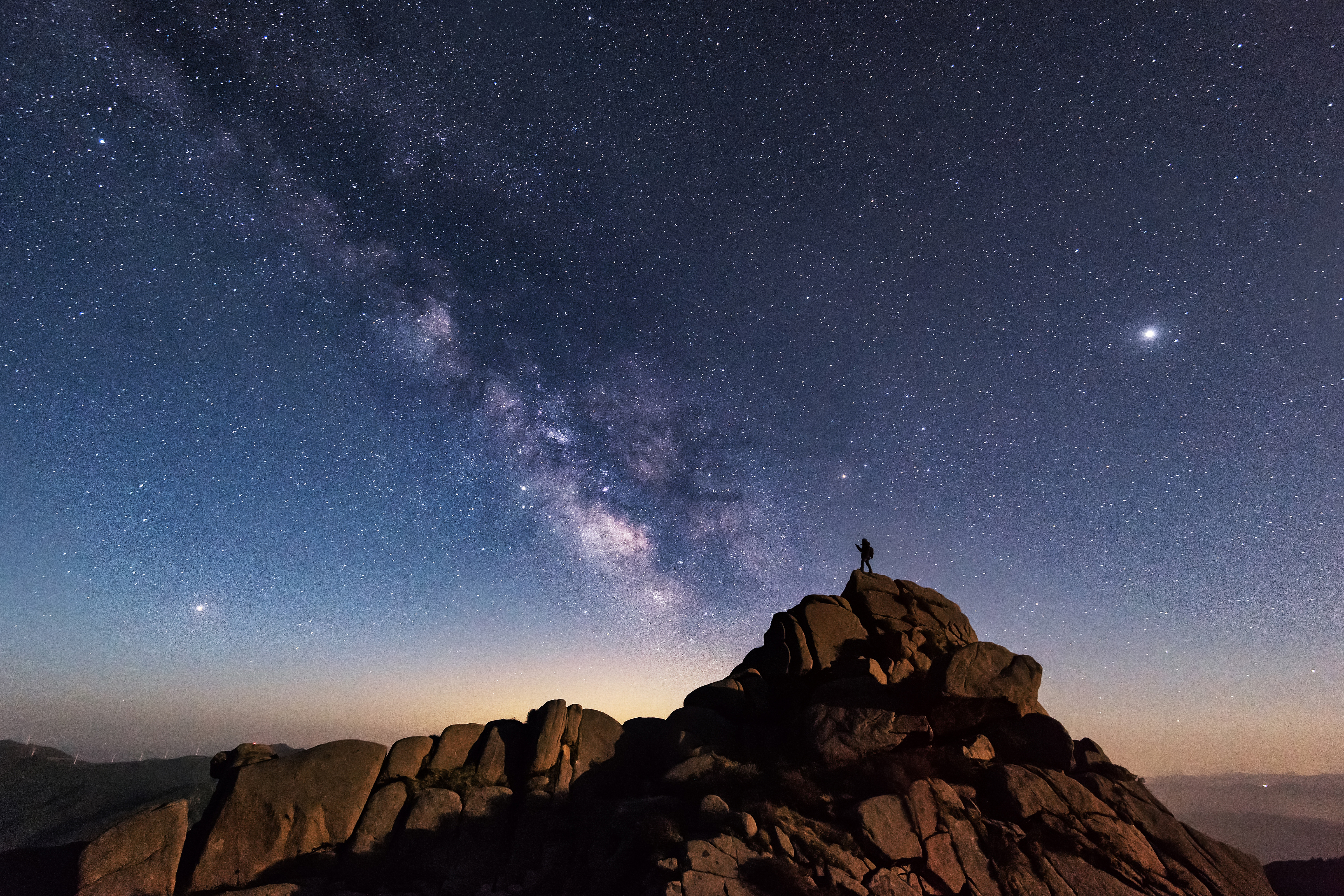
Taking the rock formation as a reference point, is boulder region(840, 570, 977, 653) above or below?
above

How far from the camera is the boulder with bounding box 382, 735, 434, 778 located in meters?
29.2

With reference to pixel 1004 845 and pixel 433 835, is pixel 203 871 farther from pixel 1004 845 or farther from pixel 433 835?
pixel 1004 845

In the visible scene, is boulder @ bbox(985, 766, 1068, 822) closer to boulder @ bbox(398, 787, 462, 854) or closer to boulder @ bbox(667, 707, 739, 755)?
boulder @ bbox(667, 707, 739, 755)

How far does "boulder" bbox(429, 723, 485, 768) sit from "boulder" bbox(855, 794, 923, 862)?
20186mm

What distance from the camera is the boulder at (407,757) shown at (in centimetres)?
2920

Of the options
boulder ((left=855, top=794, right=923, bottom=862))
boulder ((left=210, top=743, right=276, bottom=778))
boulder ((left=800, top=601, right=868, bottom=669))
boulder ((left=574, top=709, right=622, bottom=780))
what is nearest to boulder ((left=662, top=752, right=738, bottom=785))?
boulder ((left=574, top=709, right=622, bottom=780))

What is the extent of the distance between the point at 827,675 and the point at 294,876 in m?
27.7

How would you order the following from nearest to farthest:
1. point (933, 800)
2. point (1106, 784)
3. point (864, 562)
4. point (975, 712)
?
1. point (933, 800)
2. point (1106, 784)
3. point (975, 712)
4. point (864, 562)

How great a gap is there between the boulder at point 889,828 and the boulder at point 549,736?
1526 cm

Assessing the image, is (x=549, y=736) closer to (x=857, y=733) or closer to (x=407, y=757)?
(x=407, y=757)

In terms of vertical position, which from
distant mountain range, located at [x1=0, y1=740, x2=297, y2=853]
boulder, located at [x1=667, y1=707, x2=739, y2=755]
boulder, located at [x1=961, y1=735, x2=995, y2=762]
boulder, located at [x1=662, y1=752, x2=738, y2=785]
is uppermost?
boulder, located at [x1=667, y1=707, x2=739, y2=755]

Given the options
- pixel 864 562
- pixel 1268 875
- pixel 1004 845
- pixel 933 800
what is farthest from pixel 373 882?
pixel 1268 875

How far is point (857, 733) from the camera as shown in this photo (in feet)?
87.9

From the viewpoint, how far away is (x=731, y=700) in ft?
112
